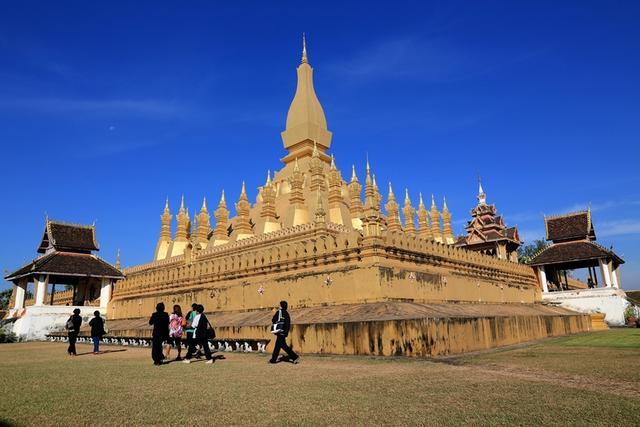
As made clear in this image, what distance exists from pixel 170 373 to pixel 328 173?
24.8 metres

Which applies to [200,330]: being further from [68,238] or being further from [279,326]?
[68,238]

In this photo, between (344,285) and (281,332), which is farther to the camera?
(344,285)

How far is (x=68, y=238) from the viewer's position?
2934 centimetres

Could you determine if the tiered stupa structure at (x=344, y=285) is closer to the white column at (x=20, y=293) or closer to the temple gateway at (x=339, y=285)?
the temple gateway at (x=339, y=285)

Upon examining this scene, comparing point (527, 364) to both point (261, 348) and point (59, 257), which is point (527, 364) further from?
point (59, 257)

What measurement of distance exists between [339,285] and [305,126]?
24460 mm

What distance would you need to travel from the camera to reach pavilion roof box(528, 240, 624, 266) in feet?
104

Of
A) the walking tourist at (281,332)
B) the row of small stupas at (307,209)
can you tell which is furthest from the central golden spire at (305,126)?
the walking tourist at (281,332)

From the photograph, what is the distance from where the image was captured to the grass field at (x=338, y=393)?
4824 mm

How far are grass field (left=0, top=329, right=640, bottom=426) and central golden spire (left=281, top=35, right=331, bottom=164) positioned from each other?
92.8 ft

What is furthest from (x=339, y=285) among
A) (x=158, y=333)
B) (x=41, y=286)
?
(x=41, y=286)

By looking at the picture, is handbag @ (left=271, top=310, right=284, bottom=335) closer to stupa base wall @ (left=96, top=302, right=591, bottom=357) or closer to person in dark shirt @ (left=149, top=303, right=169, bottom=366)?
stupa base wall @ (left=96, top=302, right=591, bottom=357)

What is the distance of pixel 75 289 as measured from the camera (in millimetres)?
32875

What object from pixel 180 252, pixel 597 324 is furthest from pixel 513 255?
pixel 180 252
